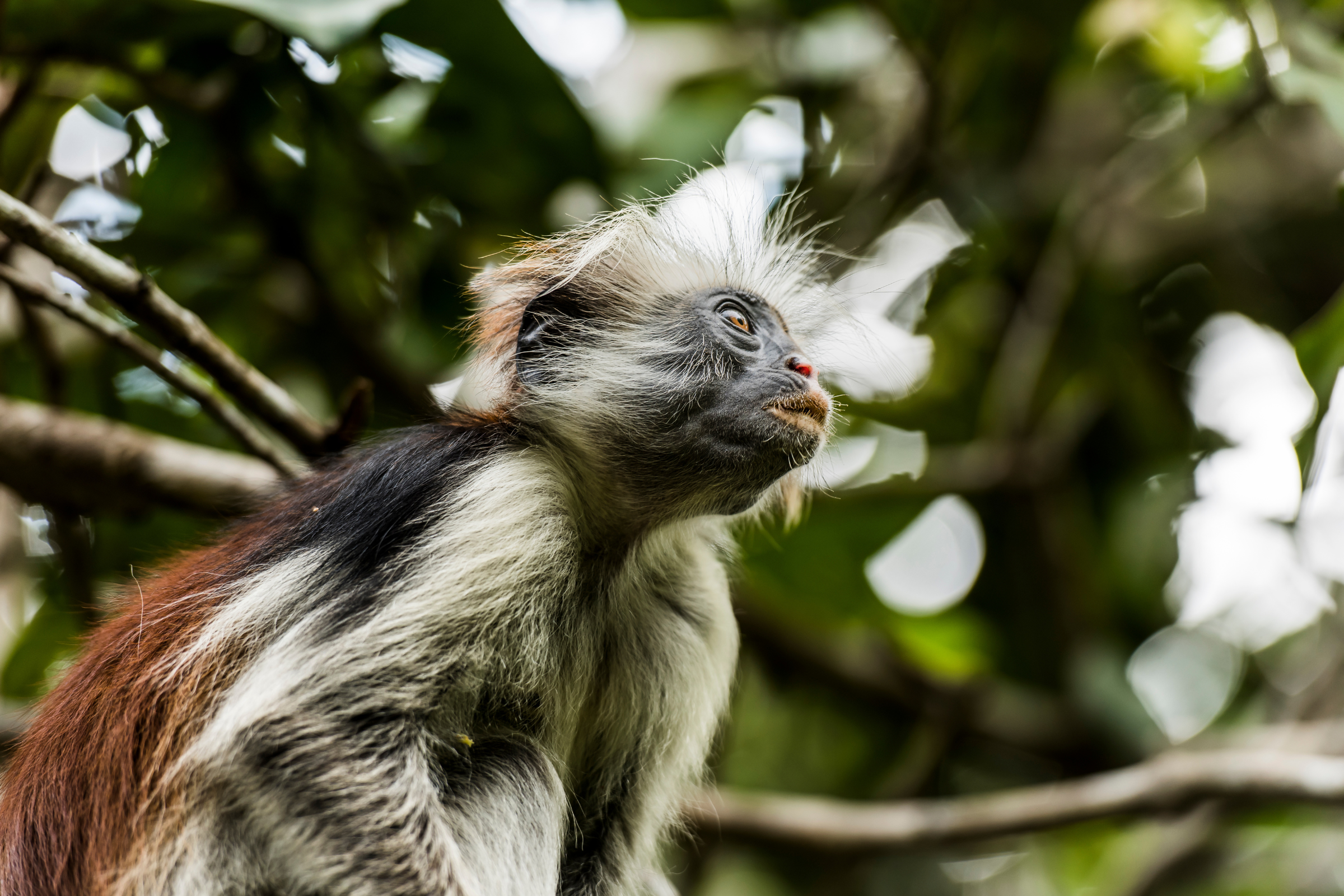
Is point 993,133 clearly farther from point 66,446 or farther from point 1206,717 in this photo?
point 66,446

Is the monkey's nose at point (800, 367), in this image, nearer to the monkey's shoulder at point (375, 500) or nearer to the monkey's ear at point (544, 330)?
the monkey's ear at point (544, 330)

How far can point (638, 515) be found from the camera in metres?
3.41

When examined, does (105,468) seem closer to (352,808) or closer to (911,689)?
(352,808)

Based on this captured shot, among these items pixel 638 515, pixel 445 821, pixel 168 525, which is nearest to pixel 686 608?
pixel 638 515

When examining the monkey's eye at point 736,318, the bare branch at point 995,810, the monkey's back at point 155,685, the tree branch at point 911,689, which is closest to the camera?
the monkey's back at point 155,685

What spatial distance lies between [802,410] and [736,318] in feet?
1.49

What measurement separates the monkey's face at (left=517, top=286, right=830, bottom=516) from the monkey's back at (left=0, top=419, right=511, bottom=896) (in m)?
0.45

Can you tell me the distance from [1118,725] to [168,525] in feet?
16.0

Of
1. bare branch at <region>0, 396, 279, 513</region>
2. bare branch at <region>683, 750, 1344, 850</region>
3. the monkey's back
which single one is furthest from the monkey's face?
bare branch at <region>683, 750, 1344, 850</region>

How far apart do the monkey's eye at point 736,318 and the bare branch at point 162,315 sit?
4.73 ft

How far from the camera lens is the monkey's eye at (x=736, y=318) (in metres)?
3.54

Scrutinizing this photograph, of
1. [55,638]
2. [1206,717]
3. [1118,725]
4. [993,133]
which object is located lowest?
[1206,717]

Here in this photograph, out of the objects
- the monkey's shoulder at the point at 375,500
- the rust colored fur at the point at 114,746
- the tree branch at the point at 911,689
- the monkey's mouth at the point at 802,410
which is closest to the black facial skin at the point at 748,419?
the monkey's mouth at the point at 802,410

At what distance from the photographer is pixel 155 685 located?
2836mm
